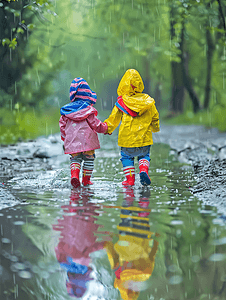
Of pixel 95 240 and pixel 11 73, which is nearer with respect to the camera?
pixel 95 240

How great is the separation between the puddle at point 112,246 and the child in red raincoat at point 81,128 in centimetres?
77

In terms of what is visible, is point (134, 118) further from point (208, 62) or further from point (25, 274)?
point (208, 62)

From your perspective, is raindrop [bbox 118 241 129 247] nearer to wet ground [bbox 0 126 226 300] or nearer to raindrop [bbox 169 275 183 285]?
wet ground [bbox 0 126 226 300]

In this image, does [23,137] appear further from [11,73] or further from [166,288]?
[166,288]

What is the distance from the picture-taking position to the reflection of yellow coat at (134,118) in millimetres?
6664

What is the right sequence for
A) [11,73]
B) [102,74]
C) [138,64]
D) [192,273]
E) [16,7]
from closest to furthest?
1. [192,273]
2. [16,7]
3. [11,73]
4. [138,64]
5. [102,74]

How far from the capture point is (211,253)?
136 inches

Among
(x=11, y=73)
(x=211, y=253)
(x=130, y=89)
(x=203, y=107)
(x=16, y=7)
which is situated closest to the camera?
(x=211, y=253)

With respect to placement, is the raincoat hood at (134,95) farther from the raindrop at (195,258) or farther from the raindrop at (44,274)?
the raindrop at (44,274)

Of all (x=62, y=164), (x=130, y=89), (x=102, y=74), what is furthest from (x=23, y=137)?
(x=102, y=74)

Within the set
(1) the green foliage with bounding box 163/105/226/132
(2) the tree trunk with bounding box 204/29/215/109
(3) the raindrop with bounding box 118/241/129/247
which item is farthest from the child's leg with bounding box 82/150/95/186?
(2) the tree trunk with bounding box 204/29/215/109

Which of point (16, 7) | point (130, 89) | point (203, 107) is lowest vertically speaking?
point (203, 107)

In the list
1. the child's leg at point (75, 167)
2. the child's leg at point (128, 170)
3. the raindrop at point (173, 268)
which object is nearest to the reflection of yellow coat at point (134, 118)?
the child's leg at point (128, 170)

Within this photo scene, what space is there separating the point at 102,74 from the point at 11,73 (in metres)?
30.5
